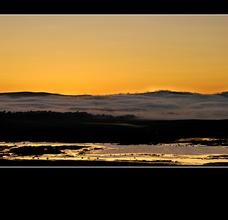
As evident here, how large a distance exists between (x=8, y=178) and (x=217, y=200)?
1.13m

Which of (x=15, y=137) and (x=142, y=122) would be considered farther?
(x=142, y=122)

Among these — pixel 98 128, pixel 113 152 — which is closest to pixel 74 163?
pixel 113 152

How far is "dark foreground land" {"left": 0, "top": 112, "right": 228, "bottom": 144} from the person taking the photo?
2.95 meters

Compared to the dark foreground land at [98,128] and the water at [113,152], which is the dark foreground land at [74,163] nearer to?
the water at [113,152]

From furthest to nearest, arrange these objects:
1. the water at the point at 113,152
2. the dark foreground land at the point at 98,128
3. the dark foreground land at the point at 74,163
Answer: the dark foreground land at the point at 98,128 → the water at the point at 113,152 → the dark foreground land at the point at 74,163

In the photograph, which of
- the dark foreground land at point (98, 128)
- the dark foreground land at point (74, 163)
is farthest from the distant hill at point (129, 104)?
the dark foreground land at point (74, 163)

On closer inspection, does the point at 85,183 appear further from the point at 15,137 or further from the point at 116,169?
the point at 15,137

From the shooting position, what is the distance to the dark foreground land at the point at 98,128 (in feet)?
9.68

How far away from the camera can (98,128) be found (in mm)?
3070

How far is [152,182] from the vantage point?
2.39 m

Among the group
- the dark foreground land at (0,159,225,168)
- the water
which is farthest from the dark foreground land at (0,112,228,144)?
the dark foreground land at (0,159,225,168)

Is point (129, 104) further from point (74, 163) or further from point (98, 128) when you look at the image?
point (74, 163)
